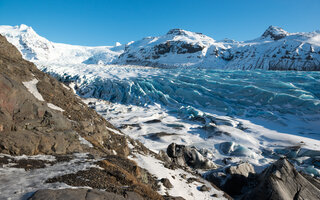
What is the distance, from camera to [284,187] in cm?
744

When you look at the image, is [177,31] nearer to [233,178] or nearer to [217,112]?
[217,112]

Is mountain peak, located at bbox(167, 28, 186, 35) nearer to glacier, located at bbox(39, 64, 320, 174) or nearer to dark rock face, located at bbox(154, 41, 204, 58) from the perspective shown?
dark rock face, located at bbox(154, 41, 204, 58)

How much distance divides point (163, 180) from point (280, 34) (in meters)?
123

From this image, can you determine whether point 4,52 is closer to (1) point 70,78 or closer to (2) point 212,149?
(2) point 212,149

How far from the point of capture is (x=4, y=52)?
9.42m

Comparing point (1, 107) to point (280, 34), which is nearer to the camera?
point (1, 107)

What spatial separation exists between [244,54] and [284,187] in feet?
254

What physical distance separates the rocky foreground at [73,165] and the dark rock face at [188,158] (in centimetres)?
180

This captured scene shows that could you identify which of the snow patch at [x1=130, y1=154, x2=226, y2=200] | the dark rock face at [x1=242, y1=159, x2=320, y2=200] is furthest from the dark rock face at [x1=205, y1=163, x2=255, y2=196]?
the snow patch at [x1=130, y1=154, x2=226, y2=200]

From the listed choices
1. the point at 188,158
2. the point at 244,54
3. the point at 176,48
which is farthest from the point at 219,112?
the point at 176,48

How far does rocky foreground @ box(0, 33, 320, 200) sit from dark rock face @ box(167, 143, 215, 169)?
1.80 m

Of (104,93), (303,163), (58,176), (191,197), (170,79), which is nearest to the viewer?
(58,176)

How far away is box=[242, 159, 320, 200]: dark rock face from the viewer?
7160mm

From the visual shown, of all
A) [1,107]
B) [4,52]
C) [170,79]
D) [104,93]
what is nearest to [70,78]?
[104,93]
